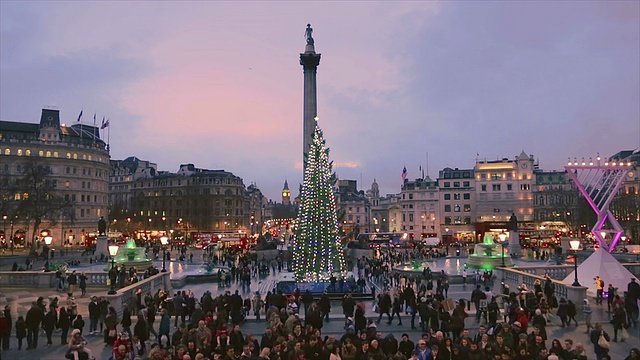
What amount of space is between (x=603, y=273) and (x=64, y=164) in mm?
83060

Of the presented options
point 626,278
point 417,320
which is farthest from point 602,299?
point 417,320

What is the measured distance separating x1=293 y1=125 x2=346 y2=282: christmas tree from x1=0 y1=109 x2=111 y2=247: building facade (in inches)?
2288

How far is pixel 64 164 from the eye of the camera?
8450 centimetres

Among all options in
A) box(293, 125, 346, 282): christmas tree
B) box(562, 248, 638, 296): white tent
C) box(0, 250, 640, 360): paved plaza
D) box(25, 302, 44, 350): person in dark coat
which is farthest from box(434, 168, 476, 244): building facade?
box(25, 302, 44, 350): person in dark coat

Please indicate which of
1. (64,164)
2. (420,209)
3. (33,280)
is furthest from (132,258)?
(420,209)

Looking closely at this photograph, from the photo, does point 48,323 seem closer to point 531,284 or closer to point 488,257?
point 531,284

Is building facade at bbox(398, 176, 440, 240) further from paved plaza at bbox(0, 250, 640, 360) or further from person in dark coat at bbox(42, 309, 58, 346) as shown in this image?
person in dark coat at bbox(42, 309, 58, 346)

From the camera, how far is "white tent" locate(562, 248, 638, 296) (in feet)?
87.8

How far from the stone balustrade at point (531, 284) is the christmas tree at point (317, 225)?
34.4ft

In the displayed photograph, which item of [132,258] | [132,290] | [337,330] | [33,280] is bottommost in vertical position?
[337,330]

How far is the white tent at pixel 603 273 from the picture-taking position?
87.8 feet

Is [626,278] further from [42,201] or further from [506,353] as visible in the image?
[42,201]

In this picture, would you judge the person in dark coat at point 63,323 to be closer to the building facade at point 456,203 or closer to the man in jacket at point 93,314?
the man in jacket at point 93,314

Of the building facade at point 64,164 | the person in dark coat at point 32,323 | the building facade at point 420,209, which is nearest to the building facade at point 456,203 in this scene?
the building facade at point 420,209
